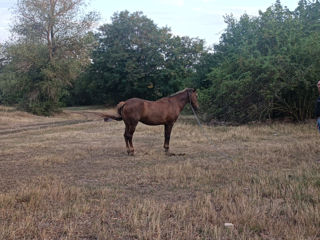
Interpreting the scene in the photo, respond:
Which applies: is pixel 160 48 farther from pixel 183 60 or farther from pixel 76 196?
pixel 76 196

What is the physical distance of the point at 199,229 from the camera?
4.45 meters

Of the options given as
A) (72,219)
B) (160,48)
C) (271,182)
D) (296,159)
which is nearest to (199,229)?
(72,219)

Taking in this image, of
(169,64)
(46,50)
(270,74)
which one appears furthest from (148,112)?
(169,64)

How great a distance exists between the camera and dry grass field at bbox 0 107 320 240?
438cm

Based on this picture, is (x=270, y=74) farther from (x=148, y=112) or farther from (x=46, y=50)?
(x=46, y=50)

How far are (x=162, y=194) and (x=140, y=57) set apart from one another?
126 ft

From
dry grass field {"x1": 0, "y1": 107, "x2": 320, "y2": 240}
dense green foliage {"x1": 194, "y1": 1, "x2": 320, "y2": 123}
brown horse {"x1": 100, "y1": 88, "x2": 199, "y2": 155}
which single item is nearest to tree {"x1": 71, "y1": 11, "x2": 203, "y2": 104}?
dense green foliage {"x1": 194, "y1": 1, "x2": 320, "y2": 123}

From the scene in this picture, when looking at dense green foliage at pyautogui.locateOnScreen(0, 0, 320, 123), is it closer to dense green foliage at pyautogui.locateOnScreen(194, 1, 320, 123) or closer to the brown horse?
dense green foliage at pyautogui.locateOnScreen(194, 1, 320, 123)

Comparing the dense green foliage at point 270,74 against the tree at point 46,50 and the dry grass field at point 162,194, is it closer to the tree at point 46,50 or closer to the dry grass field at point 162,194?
the dry grass field at point 162,194

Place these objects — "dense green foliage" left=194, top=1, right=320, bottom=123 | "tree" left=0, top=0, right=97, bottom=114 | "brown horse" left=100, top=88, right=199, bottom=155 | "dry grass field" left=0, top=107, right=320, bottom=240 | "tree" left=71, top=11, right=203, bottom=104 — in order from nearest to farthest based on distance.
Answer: "dry grass field" left=0, top=107, right=320, bottom=240
"brown horse" left=100, top=88, right=199, bottom=155
"dense green foliage" left=194, top=1, right=320, bottom=123
"tree" left=0, top=0, right=97, bottom=114
"tree" left=71, top=11, right=203, bottom=104

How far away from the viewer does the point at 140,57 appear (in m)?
43.4

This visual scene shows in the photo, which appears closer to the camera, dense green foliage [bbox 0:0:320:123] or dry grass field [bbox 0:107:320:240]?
dry grass field [bbox 0:107:320:240]

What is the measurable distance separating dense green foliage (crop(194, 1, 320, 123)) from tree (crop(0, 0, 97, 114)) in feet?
61.6

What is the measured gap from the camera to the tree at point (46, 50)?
33.4 metres
